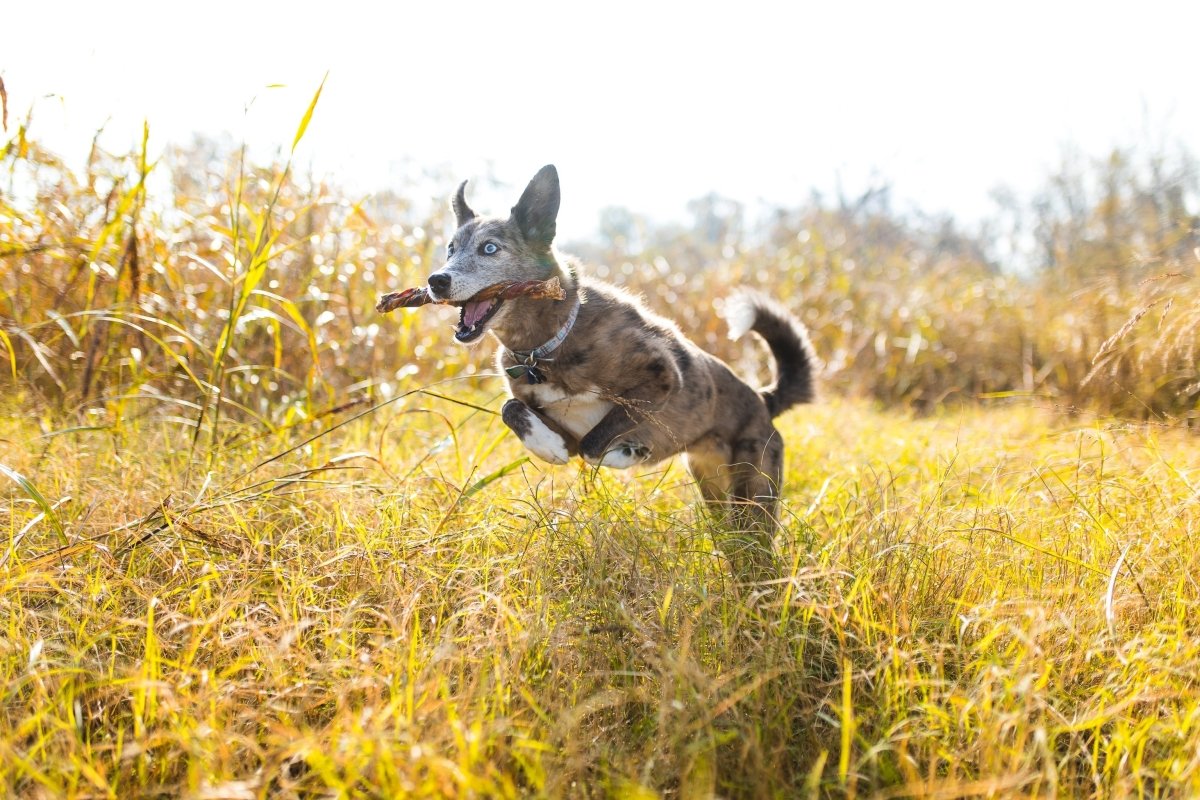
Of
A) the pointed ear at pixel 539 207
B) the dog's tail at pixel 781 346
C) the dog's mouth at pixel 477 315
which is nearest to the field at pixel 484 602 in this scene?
the dog's mouth at pixel 477 315

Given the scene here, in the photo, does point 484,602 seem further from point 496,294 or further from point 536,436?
point 496,294

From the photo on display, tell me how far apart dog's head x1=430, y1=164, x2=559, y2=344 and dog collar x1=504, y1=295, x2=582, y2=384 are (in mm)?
158

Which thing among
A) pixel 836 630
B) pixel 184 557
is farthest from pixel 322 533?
pixel 836 630

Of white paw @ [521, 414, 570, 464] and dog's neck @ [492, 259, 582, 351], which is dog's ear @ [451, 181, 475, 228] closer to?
dog's neck @ [492, 259, 582, 351]

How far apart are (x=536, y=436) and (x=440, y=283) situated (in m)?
0.63

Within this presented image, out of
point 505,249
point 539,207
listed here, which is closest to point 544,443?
point 505,249

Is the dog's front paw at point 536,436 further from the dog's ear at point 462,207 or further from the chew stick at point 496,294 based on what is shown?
the dog's ear at point 462,207

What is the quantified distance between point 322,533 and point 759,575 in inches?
56.6

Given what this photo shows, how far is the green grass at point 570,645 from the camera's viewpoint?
68.3 inches

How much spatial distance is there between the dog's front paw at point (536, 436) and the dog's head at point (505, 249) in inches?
12.5

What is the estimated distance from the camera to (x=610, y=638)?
2193mm

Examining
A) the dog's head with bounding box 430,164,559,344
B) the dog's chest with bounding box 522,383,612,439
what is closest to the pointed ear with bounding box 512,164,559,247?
the dog's head with bounding box 430,164,559,344

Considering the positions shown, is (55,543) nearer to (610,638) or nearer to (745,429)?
(610,638)

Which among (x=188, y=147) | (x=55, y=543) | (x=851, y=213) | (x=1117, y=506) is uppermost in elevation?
(x=188, y=147)
